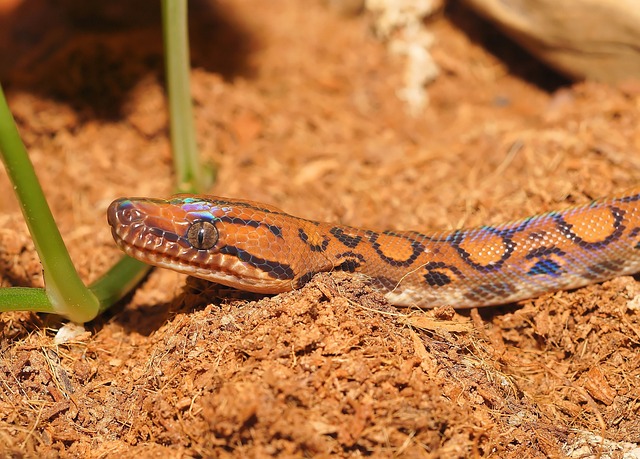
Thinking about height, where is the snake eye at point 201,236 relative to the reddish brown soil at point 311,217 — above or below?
above

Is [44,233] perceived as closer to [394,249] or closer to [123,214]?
[123,214]

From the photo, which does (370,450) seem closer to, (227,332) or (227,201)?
(227,332)

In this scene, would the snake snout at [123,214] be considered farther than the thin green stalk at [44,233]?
Yes

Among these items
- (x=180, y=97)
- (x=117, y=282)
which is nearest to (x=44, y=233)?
(x=117, y=282)

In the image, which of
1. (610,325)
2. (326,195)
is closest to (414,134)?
(326,195)

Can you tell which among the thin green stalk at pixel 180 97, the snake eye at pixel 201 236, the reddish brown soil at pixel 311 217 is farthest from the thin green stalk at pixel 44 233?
the thin green stalk at pixel 180 97

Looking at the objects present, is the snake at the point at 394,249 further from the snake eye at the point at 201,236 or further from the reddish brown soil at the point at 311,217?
the reddish brown soil at the point at 311,217
